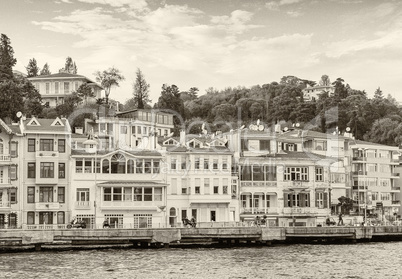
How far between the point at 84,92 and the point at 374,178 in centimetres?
4979

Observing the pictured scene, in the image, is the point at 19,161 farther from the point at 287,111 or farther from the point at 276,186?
the point at 287,111

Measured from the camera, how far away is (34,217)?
83.5 m

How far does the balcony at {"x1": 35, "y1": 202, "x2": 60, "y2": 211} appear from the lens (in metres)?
83.3

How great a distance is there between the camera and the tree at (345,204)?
103 metres

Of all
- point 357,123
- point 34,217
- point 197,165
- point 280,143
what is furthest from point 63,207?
point 357,123

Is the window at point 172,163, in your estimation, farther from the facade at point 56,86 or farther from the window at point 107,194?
the facade at point 56,86

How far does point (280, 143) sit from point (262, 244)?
1096 inches

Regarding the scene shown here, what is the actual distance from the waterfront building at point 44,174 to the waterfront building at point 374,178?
45105mm

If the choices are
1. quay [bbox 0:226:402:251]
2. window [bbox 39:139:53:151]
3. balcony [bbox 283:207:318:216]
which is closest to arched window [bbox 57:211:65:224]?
window [bbox 39:139:53:151]

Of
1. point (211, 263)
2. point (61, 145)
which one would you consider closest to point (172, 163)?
point (61, 145)

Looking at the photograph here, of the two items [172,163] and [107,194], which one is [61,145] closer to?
[107,194]

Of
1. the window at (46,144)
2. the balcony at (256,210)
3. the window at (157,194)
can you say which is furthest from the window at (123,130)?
the window at (46,144)

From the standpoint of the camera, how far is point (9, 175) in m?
83.7

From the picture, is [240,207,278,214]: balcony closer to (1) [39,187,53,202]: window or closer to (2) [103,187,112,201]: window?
(2) [103,187,112,201]: window
